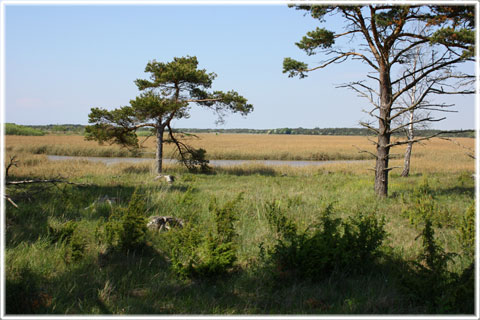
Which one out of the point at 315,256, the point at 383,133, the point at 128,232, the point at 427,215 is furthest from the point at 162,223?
the point at 383,133

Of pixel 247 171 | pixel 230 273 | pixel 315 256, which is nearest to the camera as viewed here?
pixel 315 256

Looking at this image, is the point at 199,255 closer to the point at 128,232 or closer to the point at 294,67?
the point at 128,232

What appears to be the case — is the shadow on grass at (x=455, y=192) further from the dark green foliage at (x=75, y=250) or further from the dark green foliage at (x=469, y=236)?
the dark green foliage at (x=75, y=250)

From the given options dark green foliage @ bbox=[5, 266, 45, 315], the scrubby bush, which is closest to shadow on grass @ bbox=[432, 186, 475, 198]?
the scrubby bush

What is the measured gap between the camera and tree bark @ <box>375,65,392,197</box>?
34.9ft

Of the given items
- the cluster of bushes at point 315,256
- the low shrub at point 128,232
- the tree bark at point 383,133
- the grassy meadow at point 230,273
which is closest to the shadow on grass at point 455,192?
the tree bark at point 383,133

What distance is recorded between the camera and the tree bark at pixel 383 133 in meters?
10.6

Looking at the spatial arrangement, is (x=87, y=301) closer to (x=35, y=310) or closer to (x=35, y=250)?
(x=35, y=310)

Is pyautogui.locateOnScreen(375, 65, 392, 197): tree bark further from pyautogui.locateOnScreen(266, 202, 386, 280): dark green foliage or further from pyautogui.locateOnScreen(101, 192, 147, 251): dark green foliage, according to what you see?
pyautogui.locateOnScreen(101, 192, 147, 251): dark green foliage

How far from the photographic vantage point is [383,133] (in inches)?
419

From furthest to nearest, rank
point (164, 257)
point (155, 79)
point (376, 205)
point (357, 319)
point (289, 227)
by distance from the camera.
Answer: point (155, 79), point (376, 205), point (289, 227), point (164, 257), point (357, 319)

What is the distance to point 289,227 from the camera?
604 cm

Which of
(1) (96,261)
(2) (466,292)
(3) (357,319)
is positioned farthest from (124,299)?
(2) (466,292)

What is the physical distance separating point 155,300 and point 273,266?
1.63m
